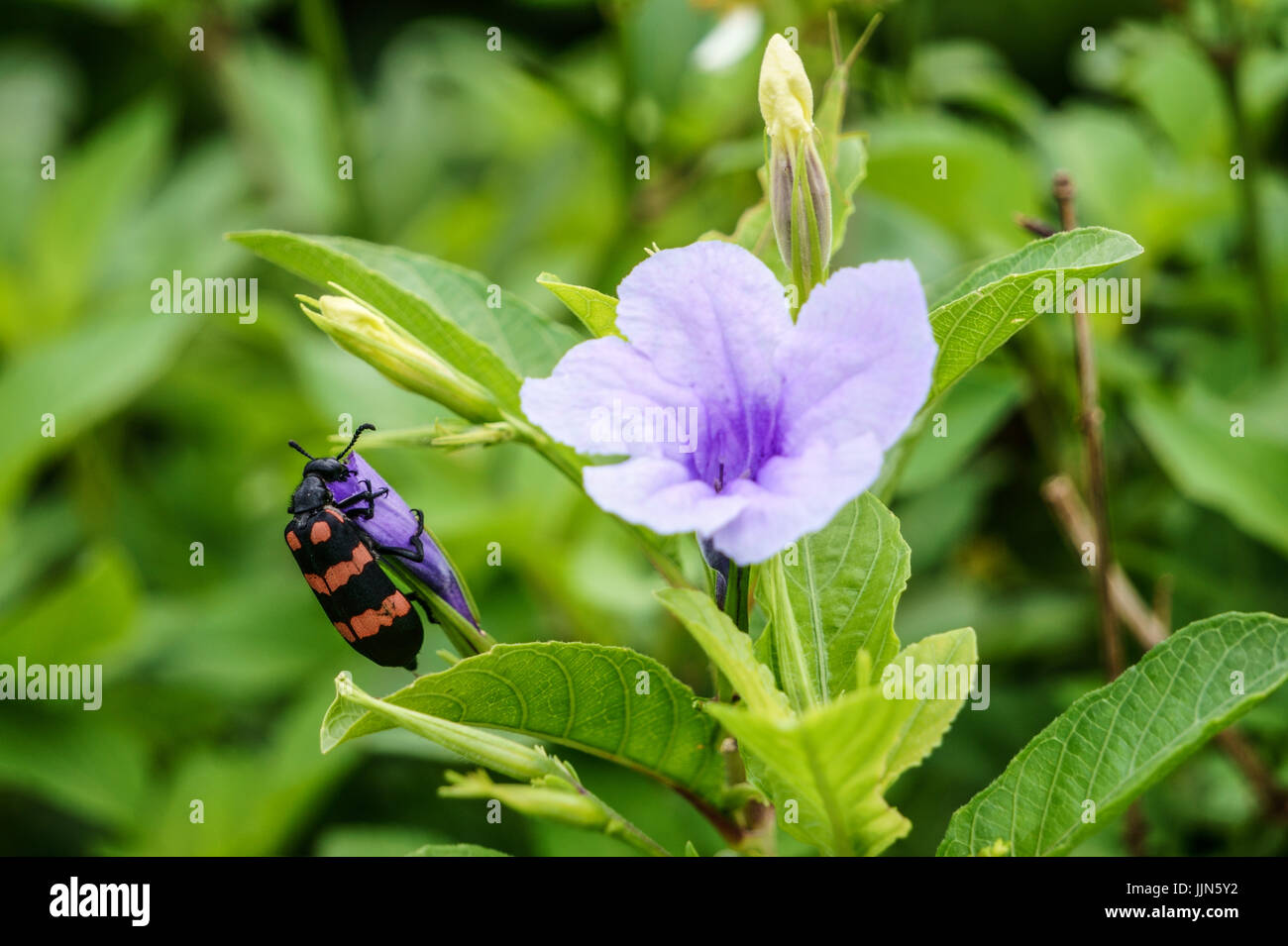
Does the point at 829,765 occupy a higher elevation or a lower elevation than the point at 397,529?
lower

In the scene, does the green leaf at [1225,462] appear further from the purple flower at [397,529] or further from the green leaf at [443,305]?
the purple flower at [397,529]

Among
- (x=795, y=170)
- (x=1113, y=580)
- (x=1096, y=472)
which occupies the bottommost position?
(x=1113, y=580)

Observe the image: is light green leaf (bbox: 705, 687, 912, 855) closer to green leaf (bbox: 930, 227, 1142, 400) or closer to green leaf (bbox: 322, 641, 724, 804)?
green leaf (bbox: 322, 641, 724, 804)

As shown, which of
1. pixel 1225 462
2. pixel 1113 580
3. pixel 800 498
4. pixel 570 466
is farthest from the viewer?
pixel 1225 462

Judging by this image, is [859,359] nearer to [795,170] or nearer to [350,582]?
[795,170]

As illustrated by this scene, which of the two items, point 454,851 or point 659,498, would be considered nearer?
point 659,498

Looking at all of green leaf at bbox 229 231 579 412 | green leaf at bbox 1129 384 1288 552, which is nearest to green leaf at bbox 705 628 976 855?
green leaf at bbox 229 231 579 412

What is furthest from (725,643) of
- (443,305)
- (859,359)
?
(443,305)
